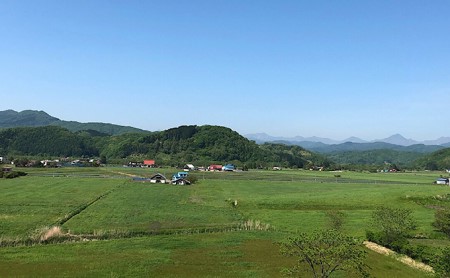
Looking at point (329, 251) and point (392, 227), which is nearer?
point (329, 251)

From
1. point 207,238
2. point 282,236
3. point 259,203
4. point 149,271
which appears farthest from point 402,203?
point 149,271

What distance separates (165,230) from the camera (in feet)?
137

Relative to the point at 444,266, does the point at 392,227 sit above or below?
below

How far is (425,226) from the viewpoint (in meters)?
48.2

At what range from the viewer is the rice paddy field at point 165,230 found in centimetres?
2880

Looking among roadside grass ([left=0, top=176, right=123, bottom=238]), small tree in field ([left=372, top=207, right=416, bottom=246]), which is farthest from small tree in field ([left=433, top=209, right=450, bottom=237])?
roadside grass ([left=0, top=176, right=123, bottom=238])

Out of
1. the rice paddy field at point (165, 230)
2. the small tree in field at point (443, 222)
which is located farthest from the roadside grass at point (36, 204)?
the small tree in field at point (443, 222)

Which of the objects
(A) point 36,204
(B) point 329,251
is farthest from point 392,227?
(A) point 36,204

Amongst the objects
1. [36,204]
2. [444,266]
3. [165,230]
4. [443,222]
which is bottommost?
[165,230]

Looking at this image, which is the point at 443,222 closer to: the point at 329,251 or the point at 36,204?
the point at 329,251

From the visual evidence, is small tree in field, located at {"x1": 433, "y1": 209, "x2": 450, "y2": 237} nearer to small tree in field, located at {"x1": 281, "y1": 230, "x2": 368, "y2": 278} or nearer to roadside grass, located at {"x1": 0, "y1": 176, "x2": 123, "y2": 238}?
small tree in field, located at {"x1": 281, "y1": 230, "x2": 368, "y2": 278}

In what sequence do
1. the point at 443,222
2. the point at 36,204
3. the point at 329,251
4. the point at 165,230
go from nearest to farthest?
the point at 329,251
the point at 165,230
the point at 443,222
the point at 36,204

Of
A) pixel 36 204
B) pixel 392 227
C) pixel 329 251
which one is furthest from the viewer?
pixel 36 204

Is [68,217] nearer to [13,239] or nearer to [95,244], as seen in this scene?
[13,239]
